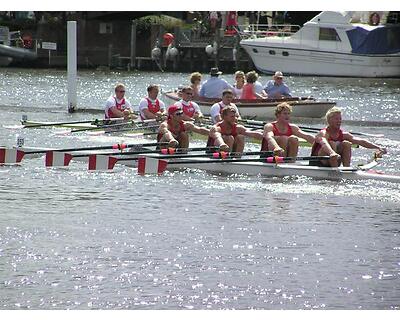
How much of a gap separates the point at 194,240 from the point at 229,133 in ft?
15.0

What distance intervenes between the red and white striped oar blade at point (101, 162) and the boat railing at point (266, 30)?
35.2m

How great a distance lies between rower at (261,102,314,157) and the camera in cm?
1812

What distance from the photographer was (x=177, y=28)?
55.4 m

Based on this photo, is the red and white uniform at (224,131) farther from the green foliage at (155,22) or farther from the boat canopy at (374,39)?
the green foliage at (155,22)

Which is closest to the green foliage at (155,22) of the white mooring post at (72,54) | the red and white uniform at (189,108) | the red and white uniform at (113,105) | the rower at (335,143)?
the white mooring post at (72,54)

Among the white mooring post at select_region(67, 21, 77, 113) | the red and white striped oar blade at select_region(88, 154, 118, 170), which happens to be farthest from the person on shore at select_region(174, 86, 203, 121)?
the white mooring post at select_region(67, 21, 77, 113)

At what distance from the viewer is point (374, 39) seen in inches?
2009

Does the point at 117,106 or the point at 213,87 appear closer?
the point at 117,106

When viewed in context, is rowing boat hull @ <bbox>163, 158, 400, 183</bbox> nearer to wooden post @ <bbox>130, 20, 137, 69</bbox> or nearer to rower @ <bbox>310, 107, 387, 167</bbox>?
rower @ <bbox>310, 107, 387, 167</bbox>

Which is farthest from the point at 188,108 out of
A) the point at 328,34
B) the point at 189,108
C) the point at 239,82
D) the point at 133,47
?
the point at 133,47

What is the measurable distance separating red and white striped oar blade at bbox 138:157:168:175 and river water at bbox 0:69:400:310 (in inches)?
12.2

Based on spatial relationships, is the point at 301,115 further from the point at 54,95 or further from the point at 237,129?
the point at 54,95

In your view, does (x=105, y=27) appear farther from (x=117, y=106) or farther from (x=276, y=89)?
(x=117, y=106)
